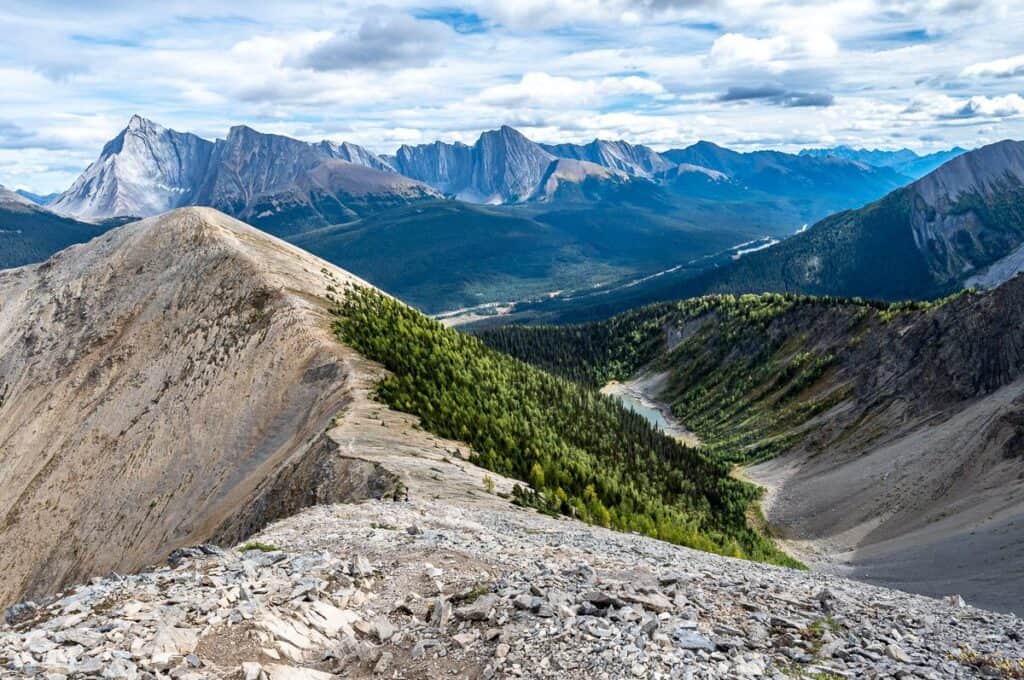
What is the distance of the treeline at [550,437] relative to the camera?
58266 mm

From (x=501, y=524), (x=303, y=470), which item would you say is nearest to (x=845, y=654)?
(x=501, y=524)

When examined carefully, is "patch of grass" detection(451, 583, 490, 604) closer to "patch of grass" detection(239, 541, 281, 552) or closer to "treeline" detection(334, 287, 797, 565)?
"patch of grass" detection(239, 541, 281, 552)

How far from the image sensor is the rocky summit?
696 inches

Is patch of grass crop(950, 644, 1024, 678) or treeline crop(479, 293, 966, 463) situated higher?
patch of grass crop(950, 644, 1024, 678)

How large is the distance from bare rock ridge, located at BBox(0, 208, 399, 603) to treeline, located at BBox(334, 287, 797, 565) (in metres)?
7.58

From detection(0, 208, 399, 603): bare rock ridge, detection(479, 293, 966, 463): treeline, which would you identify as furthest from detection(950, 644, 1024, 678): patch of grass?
detection(479, 293, 966, 463): treeline

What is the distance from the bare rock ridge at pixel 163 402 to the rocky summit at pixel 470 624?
21822mm

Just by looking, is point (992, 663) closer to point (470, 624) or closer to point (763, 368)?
point (470, 624)

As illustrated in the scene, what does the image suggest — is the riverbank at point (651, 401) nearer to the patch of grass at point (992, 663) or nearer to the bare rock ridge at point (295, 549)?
the bare rock ridge at point (295, 549)

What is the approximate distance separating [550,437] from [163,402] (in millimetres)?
43538

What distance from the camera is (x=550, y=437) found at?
242ft

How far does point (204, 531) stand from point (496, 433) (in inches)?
1047

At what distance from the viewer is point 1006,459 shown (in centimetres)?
7769

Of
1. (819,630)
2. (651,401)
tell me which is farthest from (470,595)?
(651,401)
